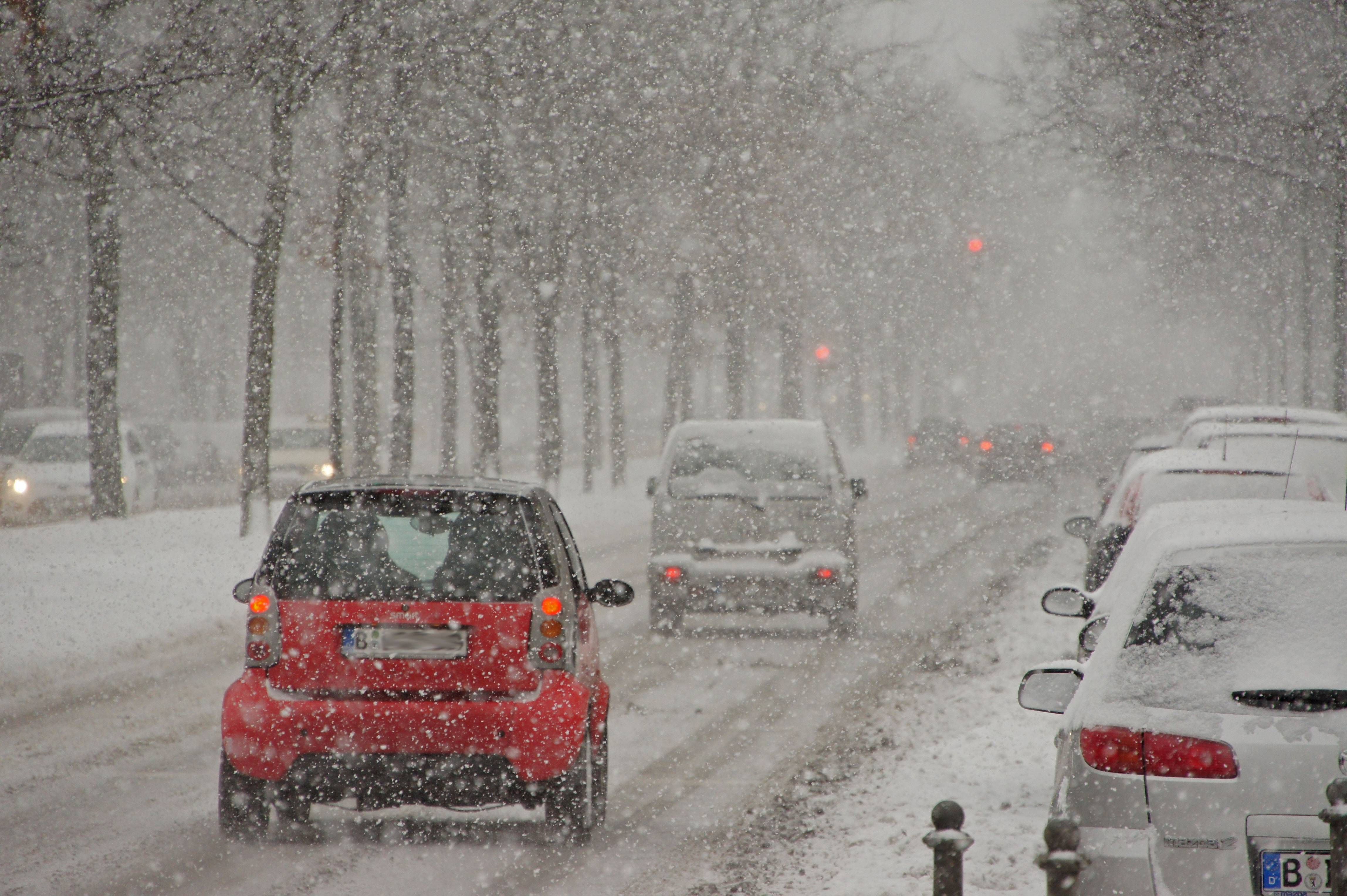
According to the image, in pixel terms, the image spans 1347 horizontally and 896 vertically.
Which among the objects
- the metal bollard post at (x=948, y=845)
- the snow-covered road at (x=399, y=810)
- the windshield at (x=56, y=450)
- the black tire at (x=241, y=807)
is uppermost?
the metal bollard post at (x=948, y=845)

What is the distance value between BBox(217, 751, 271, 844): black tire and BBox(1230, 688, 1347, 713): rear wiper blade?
4.44 meters

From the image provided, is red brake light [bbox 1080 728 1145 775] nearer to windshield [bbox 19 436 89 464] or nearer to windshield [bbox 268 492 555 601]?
windshield [bbox 268 492 555 601]

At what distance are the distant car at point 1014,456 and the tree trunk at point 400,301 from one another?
20308 mm

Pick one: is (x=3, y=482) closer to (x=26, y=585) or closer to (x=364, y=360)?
(x=364, y=360)

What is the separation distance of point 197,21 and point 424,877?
12139 millimetres

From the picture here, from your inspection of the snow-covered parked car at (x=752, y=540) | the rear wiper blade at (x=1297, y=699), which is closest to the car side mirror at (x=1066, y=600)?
the rear wiper blade at (x=1297, y=699)

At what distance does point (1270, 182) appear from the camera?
29172mm

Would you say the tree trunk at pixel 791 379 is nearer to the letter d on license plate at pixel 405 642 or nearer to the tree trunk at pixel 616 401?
the tree trunk at pixel 616 401

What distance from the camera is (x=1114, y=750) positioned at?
4.36 meters

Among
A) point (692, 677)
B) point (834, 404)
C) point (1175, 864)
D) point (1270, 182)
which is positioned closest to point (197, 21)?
point (692, 677)

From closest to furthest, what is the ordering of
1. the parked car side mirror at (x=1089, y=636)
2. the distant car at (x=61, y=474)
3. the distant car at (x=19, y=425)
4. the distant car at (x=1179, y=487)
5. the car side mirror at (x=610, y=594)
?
the parked car side mirror at (x=1089, y=636), the car side mirror at (x=610, y=594), the distant car at (x=1179, y=487), the distant car at (x=61, y=474), the distant car at (x=19, y=425)

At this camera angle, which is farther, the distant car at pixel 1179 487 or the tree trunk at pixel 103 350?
the tree trunk at pixel 103 350

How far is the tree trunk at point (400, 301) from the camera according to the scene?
2270 centimetres

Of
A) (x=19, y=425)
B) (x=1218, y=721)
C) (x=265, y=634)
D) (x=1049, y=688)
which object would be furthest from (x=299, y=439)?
(x=1218, y=721)
